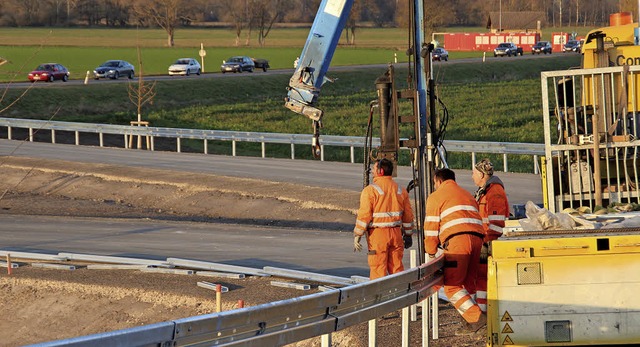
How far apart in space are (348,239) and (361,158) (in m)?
20.7

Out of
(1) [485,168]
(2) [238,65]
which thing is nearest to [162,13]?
(2) [238,65]

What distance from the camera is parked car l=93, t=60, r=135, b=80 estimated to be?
7238cm

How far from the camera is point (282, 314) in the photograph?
8.50 meters

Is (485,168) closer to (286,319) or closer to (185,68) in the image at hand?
(286,319)

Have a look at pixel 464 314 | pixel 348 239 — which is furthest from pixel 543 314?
pixel 348 239

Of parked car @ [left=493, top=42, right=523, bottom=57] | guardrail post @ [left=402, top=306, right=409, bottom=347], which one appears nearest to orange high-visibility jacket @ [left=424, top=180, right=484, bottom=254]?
guardrail post @ [left=402, top=306, right=409, bottom=347]

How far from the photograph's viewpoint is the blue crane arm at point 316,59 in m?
16.0

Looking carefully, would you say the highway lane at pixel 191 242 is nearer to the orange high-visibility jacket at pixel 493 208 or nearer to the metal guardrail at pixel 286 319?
the orange high-visibility jacket at pixel 493 208

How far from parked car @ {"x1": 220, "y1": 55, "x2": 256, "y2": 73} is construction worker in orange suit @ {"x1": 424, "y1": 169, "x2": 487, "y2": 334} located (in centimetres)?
7010

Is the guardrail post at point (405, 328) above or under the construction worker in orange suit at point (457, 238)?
under

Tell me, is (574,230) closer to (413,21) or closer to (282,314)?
(282,314)

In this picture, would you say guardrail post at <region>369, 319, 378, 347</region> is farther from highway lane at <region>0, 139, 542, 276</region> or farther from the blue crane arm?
highway lane at <region>0, 139, 542, 276</region>

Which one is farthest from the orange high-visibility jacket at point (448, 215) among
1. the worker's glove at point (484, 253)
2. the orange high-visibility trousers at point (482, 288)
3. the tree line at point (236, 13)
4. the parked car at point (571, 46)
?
the parked car at point (571, 46)

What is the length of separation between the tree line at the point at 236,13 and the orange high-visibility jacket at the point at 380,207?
85419 millimetres
